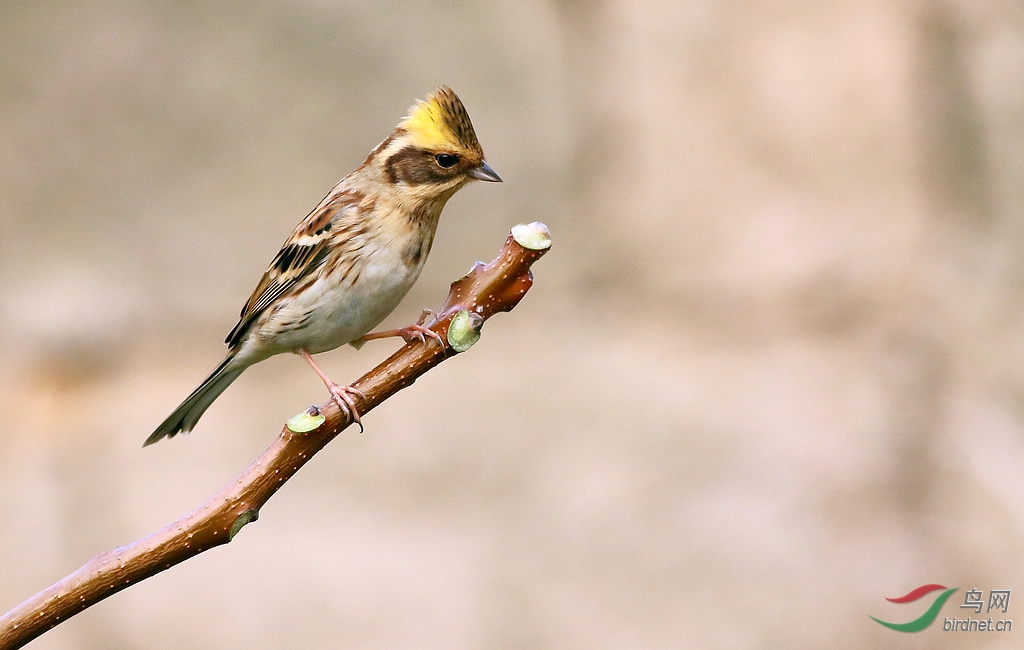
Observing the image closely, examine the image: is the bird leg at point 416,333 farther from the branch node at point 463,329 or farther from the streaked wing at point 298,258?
the streaked wing at point 298,258

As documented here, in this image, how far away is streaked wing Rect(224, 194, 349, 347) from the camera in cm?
279

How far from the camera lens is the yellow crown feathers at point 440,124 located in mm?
2316

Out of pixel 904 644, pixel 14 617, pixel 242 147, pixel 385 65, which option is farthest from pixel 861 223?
pixel 14 617

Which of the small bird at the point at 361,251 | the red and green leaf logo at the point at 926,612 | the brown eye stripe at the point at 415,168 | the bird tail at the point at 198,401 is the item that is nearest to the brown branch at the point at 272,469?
the small bird at the point at 361,251

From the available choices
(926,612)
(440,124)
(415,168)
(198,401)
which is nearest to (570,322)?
(926,612)

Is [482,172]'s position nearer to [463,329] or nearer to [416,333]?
[416,333]

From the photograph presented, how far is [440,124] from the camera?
235 cm

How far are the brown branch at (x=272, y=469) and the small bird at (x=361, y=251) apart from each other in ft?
1.65

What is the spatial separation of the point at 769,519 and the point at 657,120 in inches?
108

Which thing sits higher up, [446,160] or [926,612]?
[446,160]

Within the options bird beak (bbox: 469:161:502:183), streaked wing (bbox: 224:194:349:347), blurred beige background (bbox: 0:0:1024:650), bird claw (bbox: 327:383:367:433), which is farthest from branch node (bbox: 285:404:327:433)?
blurred beige background (bbox: 0:0:1024:650)

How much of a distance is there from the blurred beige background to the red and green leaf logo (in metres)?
0.14

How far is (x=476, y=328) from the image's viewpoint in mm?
1854

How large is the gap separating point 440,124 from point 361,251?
1.73ft
